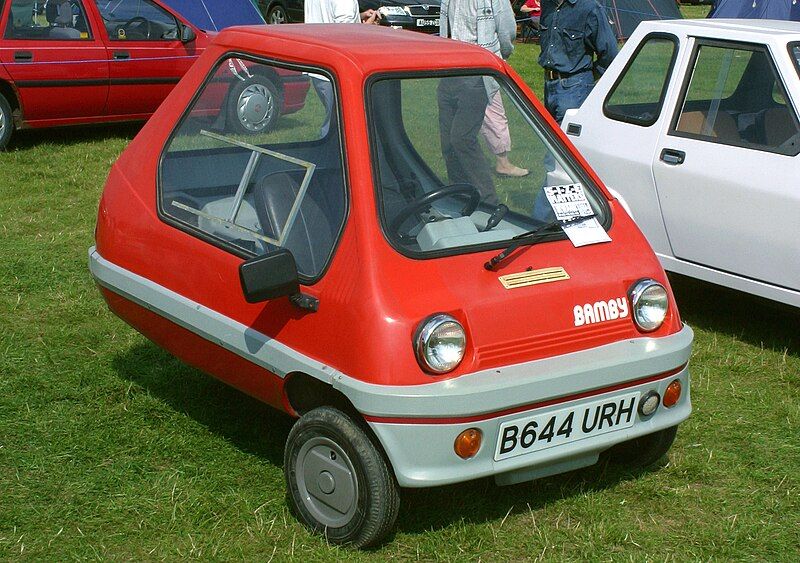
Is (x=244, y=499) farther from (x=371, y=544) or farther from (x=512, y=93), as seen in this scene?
(x=512, y=93)

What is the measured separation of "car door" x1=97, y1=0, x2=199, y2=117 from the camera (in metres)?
11.5

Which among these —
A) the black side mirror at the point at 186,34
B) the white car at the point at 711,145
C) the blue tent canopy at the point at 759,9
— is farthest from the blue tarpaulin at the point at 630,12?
the white car at the point at 711,145

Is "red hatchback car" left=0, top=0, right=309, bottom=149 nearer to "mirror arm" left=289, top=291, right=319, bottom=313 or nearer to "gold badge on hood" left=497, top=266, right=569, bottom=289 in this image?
"mirror arm" left=289, top=291, right=319, bottom=313

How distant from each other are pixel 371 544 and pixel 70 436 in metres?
1.70

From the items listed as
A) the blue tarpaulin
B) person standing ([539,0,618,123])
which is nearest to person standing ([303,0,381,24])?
person standing ([539,0,618,123])

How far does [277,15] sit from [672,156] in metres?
14.6

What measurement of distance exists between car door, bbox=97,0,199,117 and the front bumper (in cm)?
841

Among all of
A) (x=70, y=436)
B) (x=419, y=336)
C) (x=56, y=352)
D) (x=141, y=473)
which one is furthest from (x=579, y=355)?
(x=56, y=352)

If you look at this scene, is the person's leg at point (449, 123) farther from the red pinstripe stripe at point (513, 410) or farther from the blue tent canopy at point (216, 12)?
the blue tent canopy at point (216, 12)

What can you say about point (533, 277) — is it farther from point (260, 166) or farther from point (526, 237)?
point (260, 166)

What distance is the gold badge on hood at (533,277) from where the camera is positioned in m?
4.02

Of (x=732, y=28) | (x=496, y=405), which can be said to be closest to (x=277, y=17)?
(x=732, y=28)

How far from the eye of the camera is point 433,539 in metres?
4.17

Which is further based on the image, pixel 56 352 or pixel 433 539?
pixel 56 352
